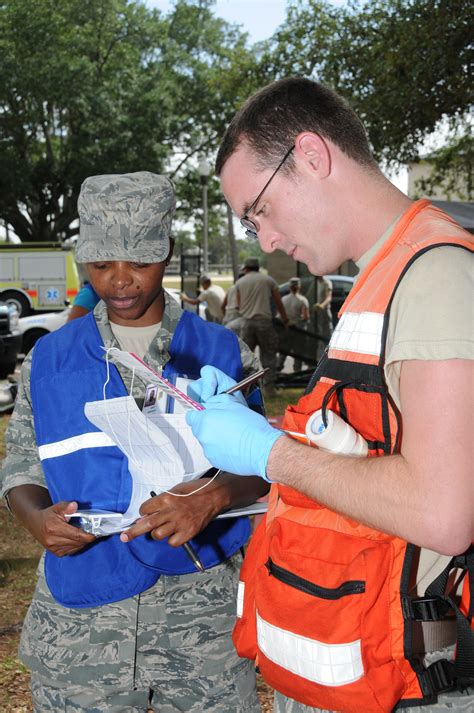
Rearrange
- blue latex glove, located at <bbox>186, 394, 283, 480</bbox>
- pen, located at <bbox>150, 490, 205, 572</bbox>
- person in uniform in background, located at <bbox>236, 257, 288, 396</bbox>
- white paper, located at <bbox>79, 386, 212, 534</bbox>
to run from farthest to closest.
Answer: person in uniform in background, located at <bbox>236, 257, 288, 396</bbox>
pen, located at <bbox>150, 490, 205, 572</bbox>
white paper, located at <bbox>79, 386, 212, 534</bbox>
blue latex glove, located at <bbox>186, 394, 283, 480</bbox>

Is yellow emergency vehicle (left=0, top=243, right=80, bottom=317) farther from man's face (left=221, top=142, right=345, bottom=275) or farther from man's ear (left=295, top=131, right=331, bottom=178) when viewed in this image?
man's ear (left=295, top=131, right=331, bottom=178)

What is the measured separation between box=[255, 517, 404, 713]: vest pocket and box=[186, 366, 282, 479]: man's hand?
15 centimetres

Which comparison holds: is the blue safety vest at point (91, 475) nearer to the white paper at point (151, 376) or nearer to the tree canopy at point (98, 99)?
the white paper at point (151, 376)

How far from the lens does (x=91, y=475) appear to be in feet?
7.23

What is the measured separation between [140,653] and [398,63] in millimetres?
9847

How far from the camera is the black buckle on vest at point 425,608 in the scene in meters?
1.50

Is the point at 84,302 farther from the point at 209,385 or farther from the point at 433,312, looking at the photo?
the point at 433,312

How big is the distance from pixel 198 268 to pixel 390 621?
15.1 m

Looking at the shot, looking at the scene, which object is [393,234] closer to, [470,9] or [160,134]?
[470,9]

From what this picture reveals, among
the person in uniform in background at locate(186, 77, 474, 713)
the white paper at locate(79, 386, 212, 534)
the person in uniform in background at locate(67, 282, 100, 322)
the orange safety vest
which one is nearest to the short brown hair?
the person in uniform in background at locate(186, 77, 474, 713)

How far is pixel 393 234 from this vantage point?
1562 millimetres

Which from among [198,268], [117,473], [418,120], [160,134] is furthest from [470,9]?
[160,134]

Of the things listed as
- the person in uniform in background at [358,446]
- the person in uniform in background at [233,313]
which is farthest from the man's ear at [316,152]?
the person in uniform in background at [233,313]

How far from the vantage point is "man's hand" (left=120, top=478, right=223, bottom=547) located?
2012 millimetres
